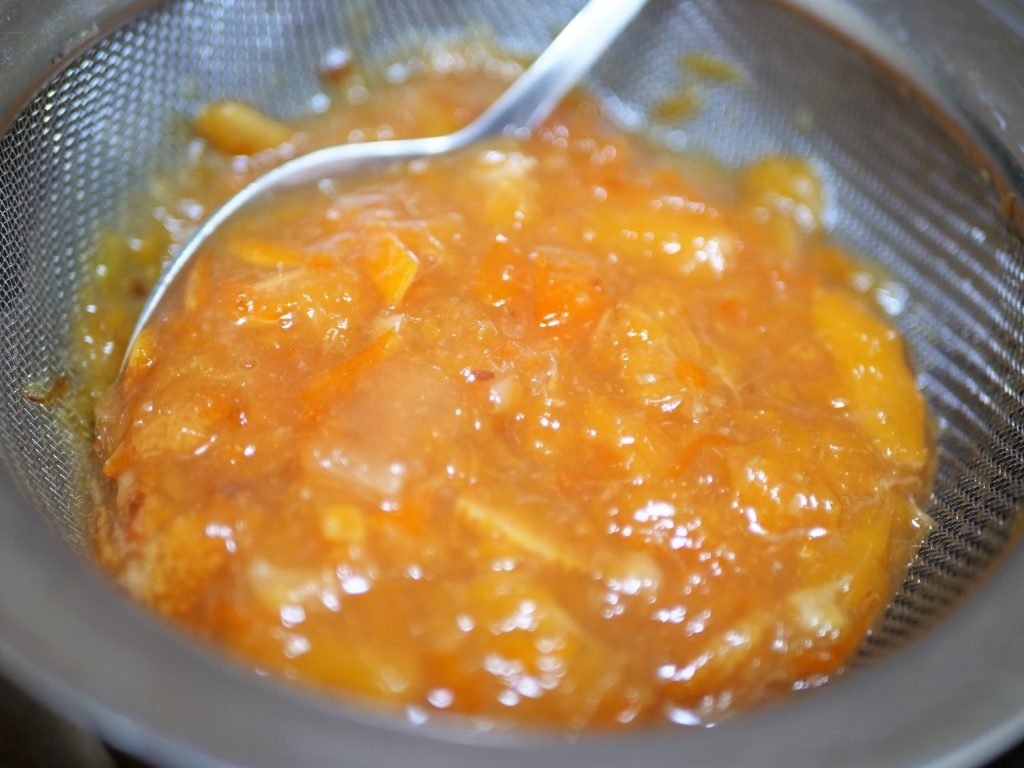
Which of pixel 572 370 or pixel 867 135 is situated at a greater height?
pixel 867 135

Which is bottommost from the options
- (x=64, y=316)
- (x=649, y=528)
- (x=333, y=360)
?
(x=64, y=316)

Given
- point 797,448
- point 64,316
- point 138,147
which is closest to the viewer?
point 797,448

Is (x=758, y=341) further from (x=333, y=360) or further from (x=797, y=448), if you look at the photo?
(x=333, y=360)

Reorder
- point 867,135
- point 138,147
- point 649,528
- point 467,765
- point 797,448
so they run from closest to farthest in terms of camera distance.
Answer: point 467,765 < point 649,528 < point 797,448 < point 138,147 < point 867,135

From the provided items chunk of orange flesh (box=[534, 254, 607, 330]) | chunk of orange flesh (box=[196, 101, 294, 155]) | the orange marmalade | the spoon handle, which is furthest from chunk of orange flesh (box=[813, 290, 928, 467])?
chunk of orange flesh (box=[196, 101, 294, 155])

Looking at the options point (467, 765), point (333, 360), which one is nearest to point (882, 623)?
point (467, 765)

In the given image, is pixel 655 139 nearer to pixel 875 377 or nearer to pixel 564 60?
pixel 564 60

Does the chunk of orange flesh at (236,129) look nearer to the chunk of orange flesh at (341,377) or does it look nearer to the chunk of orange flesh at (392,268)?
the chunk of orange flesh at (392,268)
